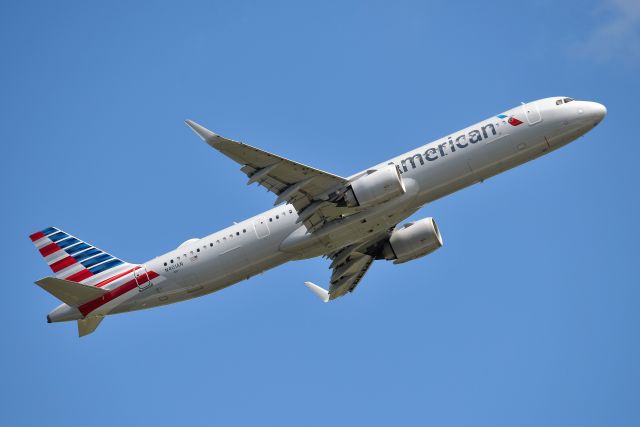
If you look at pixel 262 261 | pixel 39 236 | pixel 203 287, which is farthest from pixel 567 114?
pixel 39 236

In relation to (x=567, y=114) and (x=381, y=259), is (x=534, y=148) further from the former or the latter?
(x=381, y=259)

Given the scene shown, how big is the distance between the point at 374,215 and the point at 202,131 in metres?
10.9

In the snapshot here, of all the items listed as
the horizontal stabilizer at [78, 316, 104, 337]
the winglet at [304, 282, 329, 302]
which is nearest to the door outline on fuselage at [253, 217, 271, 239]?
the winglet at [304, 282, 329, 302]

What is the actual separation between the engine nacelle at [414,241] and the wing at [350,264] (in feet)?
2.94

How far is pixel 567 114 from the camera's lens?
157ft

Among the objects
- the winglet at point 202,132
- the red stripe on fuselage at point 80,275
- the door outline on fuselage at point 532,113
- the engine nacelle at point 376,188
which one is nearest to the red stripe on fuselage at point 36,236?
the red stripe on fuselage at point 80,275

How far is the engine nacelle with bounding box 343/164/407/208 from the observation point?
152 ft

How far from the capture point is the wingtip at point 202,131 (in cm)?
4200

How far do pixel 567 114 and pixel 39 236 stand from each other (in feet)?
105

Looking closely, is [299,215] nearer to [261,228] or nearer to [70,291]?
[261,228]

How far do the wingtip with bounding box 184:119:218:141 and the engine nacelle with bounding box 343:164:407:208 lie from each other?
27.8ft

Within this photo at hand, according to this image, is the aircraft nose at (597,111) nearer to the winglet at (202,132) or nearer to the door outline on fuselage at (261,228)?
the door outline on fuselage at (261,228)

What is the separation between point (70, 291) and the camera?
49.9 m

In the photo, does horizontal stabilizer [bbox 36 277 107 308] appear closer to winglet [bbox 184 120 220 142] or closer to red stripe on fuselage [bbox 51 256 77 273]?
red stripe on fuselage [bbox 51 256 77 273]
